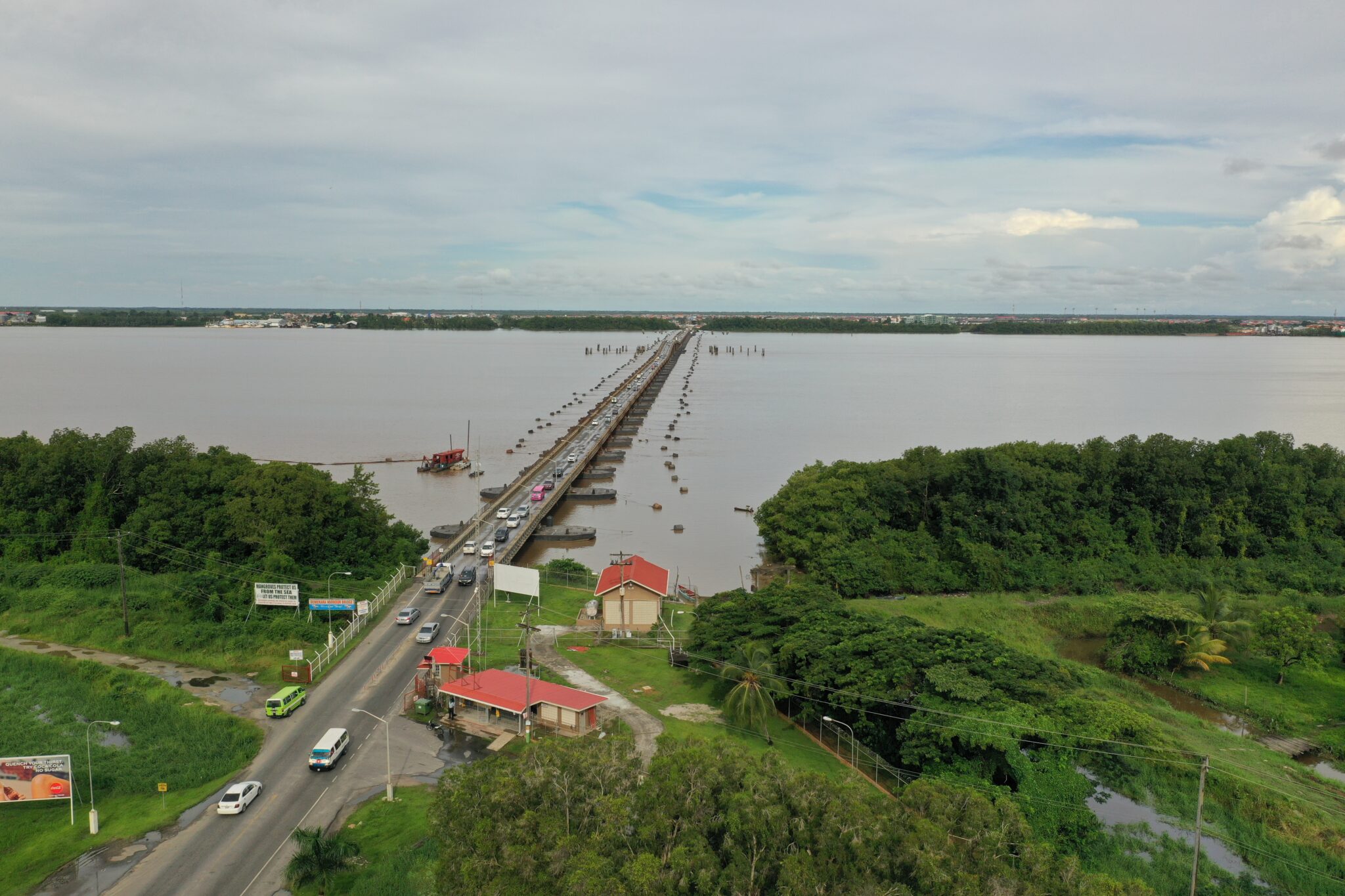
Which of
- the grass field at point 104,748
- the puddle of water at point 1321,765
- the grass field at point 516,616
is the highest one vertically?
the grass field at point 516,616

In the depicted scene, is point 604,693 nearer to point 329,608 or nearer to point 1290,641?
point 329,608

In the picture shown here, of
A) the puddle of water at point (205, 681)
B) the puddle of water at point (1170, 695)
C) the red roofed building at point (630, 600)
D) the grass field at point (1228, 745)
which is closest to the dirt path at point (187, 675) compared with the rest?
the puddle of water at point (205, 681)

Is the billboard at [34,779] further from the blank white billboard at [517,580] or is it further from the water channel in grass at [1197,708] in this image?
the water channel in grass at [1197,708]

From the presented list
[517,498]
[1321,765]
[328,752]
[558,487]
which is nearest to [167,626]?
[328,752]

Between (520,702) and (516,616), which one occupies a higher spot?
(520,702)

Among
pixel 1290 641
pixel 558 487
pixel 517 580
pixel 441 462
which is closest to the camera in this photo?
pixel 1290 641

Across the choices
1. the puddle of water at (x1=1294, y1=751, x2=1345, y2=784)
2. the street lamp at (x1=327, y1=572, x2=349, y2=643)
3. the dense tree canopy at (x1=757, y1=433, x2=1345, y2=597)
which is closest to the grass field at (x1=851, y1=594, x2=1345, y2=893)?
the puddle of water at (x1=1294, y1=751, x2=1345, y2=784)
